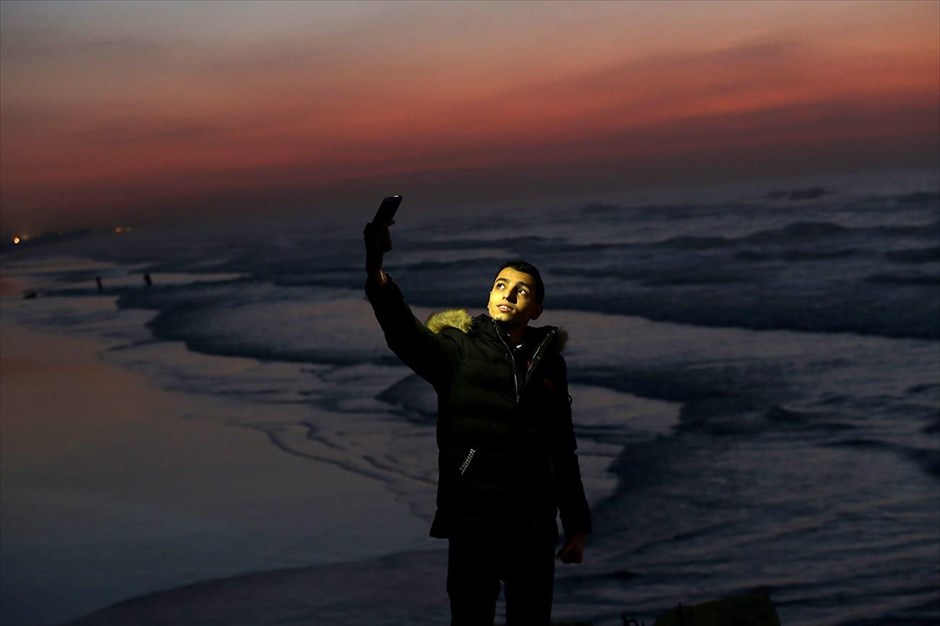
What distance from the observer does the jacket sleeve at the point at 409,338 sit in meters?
3.54

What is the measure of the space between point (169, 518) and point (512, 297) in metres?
7.31

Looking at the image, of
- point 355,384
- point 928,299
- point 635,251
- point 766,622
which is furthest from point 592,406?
point 635,251

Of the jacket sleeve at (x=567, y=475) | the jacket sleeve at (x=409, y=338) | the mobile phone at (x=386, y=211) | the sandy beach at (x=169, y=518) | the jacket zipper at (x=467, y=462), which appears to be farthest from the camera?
the sandy beach at (x=169, y=518)

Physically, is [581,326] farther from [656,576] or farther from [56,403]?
[656,576]

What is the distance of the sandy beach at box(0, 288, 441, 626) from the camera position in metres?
8.52

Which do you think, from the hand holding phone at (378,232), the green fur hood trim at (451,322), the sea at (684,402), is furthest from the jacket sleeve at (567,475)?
the sea at (684,402)

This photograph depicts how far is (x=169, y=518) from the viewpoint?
1042 centimetres

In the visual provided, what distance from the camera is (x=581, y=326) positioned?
89.0 ft

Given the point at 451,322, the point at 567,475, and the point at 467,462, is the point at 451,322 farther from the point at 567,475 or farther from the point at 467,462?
the point at 567,475

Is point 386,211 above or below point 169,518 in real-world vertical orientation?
above

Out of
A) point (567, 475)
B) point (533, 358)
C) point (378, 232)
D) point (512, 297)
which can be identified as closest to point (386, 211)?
point (378, 232)

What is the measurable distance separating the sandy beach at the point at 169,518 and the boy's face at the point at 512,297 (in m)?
4.75

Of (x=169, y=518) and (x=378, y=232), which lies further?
(x=169, y=518)

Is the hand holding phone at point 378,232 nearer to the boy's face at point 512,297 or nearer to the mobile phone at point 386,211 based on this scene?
the mobile phone at point 386,211
